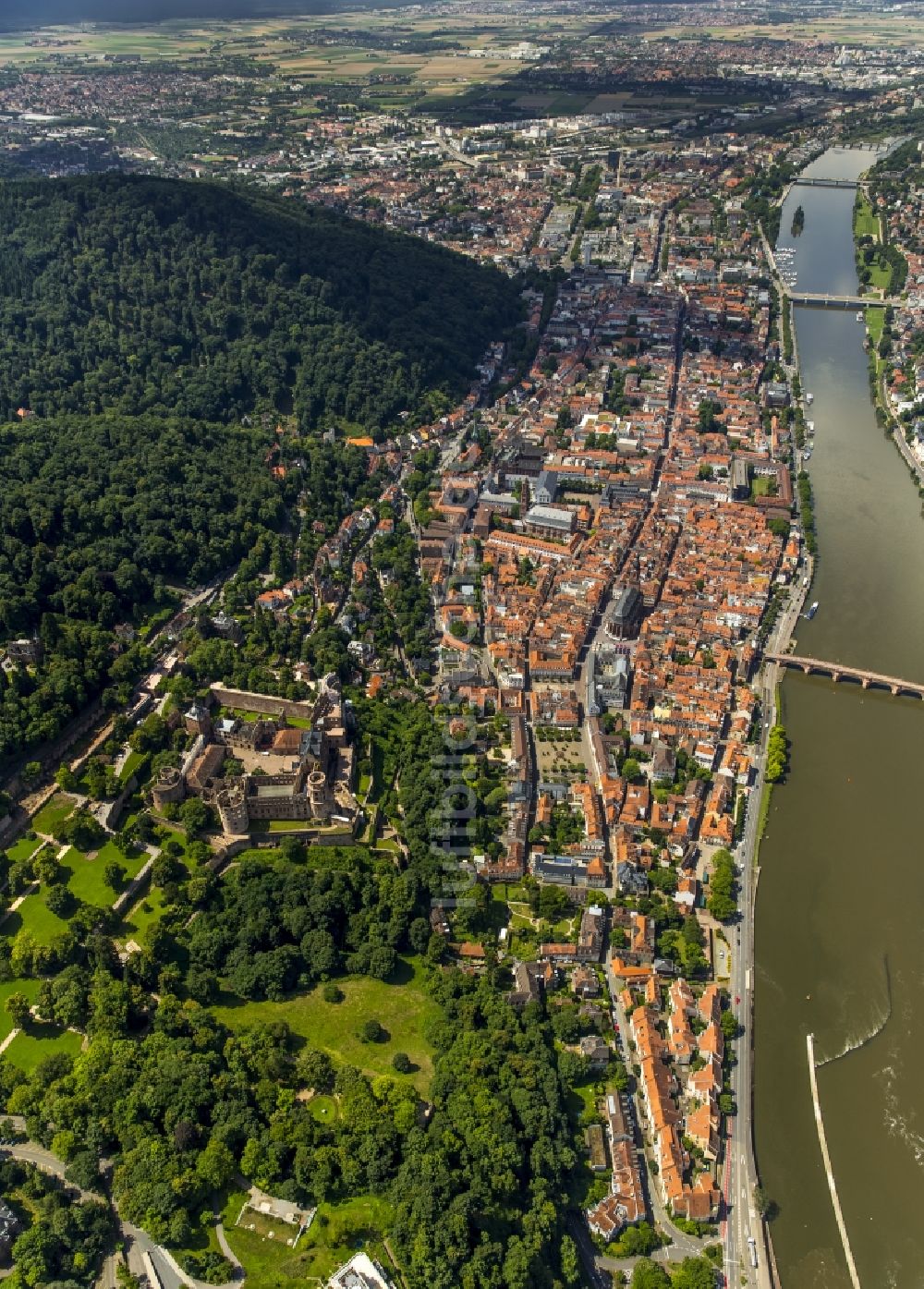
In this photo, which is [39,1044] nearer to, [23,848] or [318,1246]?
[23,848]

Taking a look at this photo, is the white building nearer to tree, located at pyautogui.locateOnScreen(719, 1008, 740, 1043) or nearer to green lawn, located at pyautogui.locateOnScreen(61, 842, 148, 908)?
tree, located at pyautogui.locateOnScreen(719, 1008, 740, 1043)

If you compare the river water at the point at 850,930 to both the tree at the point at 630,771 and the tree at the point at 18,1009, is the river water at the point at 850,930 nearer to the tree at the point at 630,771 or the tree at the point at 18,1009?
the tree at the point at 630,771

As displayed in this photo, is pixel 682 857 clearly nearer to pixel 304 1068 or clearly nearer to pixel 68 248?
pixel 304 1068

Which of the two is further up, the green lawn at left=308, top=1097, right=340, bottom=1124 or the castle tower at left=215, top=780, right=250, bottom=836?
the castle tower at left=215, top=780, right=250, bottom=836

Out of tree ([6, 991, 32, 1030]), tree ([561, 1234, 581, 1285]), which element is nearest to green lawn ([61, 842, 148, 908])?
tree ([6, 991, 32, 1030])

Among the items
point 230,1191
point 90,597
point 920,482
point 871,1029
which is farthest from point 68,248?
point 871,1029

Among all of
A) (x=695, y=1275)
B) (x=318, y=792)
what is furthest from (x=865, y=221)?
(x=695, y=1275)
